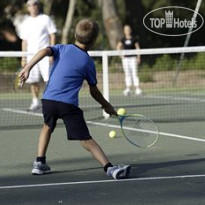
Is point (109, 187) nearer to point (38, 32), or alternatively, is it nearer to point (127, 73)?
point (38, 32)

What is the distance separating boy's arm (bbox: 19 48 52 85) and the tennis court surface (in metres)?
0.99

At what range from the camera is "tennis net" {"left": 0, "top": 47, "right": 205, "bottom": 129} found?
12188mm

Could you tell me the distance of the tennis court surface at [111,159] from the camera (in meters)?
6.37

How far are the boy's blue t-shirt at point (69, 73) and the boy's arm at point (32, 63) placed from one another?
4.1 inches

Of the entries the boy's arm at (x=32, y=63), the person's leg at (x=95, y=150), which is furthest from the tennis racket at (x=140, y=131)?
the boy's arm at (x=32, y=63)

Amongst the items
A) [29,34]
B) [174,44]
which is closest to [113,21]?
[174,44]

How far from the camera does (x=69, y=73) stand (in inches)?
287

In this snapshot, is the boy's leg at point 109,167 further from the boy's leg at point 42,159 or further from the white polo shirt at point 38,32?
the white polo shirt at point 38,32

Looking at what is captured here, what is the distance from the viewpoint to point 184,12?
25344 mm

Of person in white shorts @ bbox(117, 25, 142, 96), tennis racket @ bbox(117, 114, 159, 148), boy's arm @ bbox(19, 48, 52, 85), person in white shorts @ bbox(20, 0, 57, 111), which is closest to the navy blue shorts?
boy's arm @ bbox(19, 48, 52, 85)

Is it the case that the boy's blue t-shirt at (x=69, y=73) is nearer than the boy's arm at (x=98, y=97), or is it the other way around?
the boy's blue t-shirt at (x=69, y=73)

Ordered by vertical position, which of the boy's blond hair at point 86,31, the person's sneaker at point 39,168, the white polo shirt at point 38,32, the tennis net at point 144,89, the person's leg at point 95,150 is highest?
the white polo shirt at point 38,32

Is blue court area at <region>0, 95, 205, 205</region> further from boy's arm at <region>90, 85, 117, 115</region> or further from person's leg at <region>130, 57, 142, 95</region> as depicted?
person's leg at <region>130, 57, 142, 95</region>

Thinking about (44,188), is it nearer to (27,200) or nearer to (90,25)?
(27,200)
